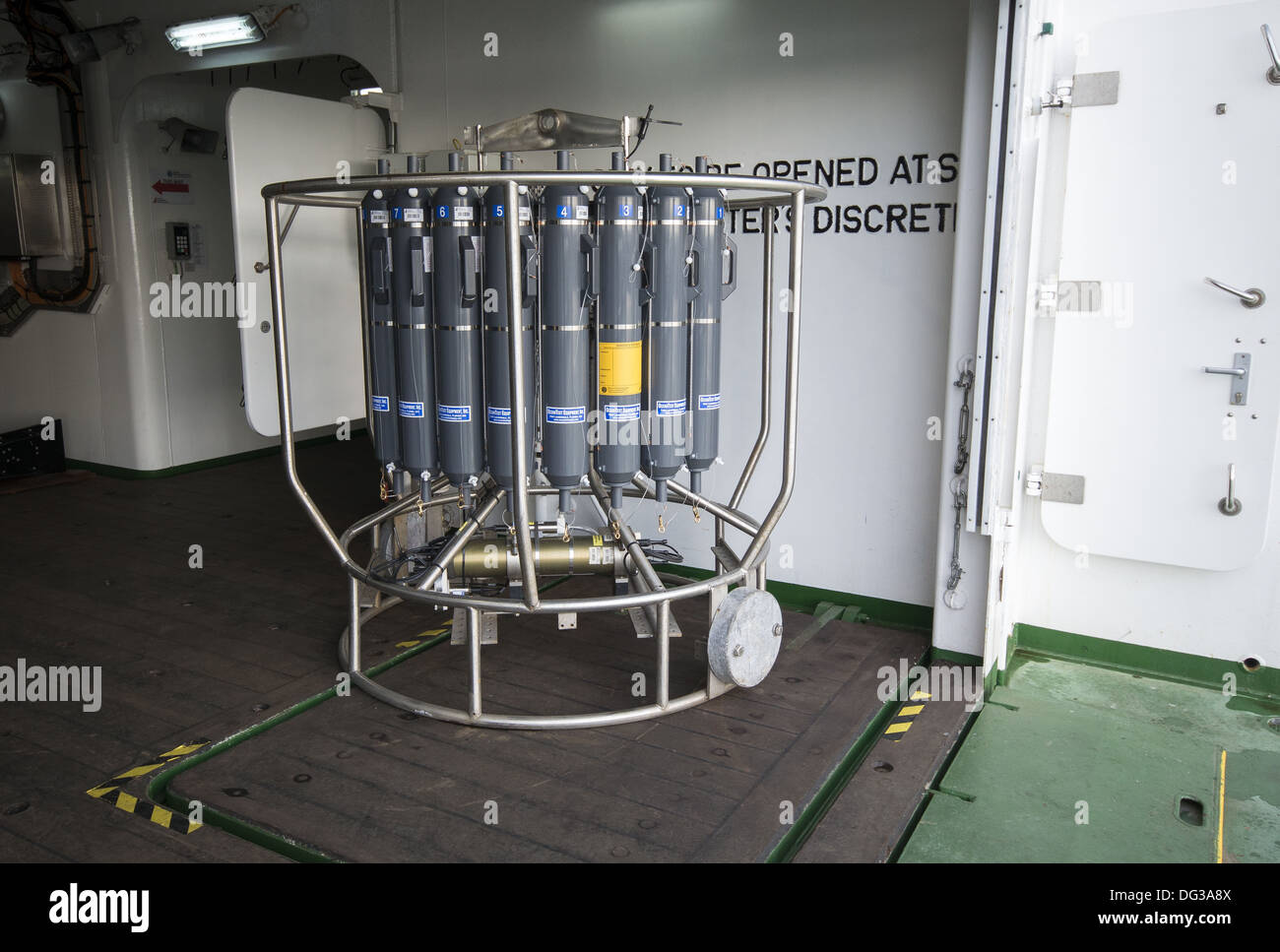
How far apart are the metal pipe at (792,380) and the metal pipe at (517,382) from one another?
0.85 m

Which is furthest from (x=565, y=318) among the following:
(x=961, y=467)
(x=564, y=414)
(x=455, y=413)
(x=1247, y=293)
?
(x=1247, y=293)

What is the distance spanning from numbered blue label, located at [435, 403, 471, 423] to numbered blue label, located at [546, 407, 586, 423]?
0.27 m

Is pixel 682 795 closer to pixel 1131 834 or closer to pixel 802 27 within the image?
pixel 1131 834

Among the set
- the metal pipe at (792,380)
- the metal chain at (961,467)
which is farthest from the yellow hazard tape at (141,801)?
the metal chain at (961,467)

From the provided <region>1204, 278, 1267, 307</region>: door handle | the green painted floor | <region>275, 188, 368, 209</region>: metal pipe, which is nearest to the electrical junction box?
<region>275, 188, 368, 209</region>: metal pipe

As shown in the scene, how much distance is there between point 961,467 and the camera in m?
3.75

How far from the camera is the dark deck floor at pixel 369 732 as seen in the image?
9.05 feet

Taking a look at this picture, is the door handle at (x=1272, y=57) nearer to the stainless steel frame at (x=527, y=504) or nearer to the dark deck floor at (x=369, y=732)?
the stainless steel frame at (x=527, y=504)

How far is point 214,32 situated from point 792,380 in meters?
4.29

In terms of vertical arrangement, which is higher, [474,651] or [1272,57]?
[1272,57]

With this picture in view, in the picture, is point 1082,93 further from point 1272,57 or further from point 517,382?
point 517,382

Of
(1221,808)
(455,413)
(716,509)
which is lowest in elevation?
(1221,808)

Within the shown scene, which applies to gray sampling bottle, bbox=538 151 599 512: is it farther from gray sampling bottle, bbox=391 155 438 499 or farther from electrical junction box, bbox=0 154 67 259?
electrical junction box, bbox=0 154 67 259

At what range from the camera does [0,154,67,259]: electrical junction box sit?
6656 mm
